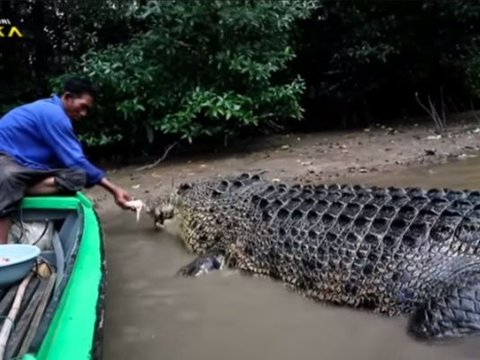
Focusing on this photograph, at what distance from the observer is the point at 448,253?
3480 mm

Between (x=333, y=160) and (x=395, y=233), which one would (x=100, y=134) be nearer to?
(x=333, y=160)

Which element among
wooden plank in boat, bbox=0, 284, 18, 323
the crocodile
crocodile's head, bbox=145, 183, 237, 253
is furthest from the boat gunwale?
crocodile's head, bbox=145, 183, 237, 253

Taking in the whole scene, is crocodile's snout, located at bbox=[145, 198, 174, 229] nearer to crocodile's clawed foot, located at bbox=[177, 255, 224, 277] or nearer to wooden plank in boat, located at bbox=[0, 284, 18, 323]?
crocodile's clawed foot, located at bbox=[177, 255, 224, 277]

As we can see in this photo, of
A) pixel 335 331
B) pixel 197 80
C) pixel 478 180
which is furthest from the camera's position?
pixel 197 80

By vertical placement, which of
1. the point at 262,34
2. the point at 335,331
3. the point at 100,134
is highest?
the point at 262,34

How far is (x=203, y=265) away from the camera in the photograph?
479 cm

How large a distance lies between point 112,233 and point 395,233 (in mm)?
3152

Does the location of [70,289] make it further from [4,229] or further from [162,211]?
[162,211]

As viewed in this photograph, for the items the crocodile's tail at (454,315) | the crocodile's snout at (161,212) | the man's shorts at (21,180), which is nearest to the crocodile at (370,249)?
the crocodile's tail at (454,315)

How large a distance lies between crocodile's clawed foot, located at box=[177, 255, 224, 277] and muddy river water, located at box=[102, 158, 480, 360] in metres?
0.10

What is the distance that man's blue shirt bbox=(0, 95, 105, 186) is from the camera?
14.1 feet

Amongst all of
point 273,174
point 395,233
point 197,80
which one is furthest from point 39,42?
point 395,233

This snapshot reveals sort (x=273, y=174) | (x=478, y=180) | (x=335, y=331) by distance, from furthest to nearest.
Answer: (x=273, y=174)
(x=478, y=180)
(x=335, y=331)

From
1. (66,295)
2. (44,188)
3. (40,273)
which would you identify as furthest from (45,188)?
(66,295)
